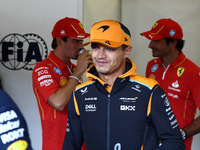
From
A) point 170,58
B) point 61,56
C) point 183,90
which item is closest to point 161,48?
point 170,58

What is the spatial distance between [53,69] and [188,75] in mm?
954

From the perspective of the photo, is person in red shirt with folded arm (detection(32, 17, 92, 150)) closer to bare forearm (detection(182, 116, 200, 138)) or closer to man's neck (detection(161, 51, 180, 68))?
man's neck (detection(161, 51, 180, 68))

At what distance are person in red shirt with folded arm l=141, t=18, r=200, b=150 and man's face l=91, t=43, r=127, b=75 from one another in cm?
82

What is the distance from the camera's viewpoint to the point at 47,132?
1.79m

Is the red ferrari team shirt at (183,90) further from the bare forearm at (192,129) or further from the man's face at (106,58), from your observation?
the man's face at (106,58)

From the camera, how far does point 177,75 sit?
200 centimetres

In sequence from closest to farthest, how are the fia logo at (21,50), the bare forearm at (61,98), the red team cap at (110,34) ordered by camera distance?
the red team cap at (110,34), the bare forearm at (61,98), the fia logo at (21,50)

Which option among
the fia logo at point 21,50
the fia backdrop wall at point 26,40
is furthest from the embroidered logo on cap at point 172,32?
the fia logo at point 21,50

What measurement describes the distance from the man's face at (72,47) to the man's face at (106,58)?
0.69m

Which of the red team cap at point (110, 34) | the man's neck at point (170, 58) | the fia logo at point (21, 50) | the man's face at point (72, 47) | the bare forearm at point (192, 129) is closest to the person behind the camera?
the red team cap at point (110, 34)

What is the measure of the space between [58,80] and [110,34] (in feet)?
2.41

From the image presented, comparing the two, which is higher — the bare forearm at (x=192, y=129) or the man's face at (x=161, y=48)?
the man's face at (x=161, y=48)

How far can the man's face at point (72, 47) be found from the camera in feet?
6.46

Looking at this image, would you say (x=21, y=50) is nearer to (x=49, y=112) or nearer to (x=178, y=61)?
(x=49, y=112)
